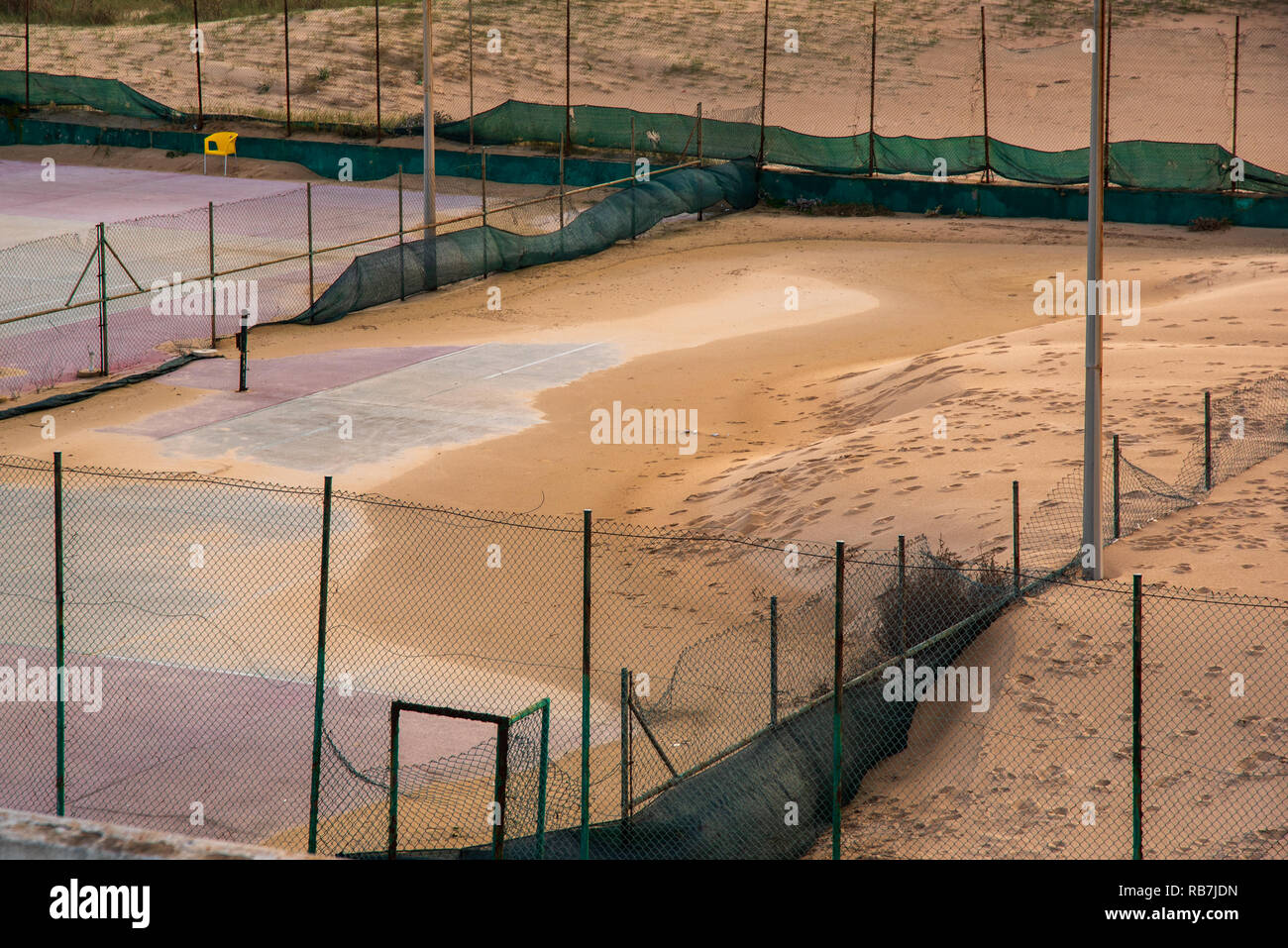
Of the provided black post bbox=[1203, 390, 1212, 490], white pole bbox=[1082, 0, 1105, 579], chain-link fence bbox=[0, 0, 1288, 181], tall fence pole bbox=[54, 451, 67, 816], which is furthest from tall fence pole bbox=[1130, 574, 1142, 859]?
chain-link fence bbox=[0, 0, 1288, 181]

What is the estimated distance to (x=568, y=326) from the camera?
31.7 meters

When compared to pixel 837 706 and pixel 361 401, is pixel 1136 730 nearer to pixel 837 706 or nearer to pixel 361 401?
pixel 837 706

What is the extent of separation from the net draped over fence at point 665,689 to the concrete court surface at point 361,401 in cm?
412

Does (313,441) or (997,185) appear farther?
(997,185)

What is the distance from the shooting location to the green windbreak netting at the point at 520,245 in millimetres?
32812

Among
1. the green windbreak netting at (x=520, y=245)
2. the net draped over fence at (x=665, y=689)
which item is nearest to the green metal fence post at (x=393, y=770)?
the net draped over fence at (x=665, y=689)

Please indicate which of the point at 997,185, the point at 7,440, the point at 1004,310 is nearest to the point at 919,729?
the point at 7,440

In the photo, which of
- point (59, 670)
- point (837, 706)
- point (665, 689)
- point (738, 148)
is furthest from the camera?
point (738, 148)

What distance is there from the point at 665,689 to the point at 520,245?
22247 mm

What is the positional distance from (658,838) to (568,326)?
20507 mm

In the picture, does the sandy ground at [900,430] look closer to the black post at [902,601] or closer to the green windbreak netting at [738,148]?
the black post at [902,601]

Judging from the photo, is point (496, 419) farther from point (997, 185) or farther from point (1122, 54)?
point (1122, 54)

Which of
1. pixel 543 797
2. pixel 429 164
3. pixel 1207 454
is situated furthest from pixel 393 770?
pixel 429 164

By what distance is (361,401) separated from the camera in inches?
1040
